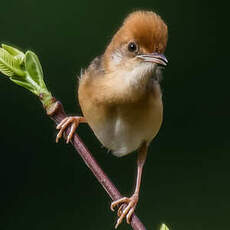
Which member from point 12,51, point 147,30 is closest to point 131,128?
point 147,30

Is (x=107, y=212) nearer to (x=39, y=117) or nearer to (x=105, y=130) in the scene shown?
(x=39, y=117)

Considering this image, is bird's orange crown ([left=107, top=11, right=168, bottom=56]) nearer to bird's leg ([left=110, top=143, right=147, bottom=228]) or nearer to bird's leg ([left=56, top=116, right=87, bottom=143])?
bird's leg ([left=56, top=116, right=87, bottom=143])

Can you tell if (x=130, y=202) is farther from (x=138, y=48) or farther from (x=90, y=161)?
(x=90, y=161)

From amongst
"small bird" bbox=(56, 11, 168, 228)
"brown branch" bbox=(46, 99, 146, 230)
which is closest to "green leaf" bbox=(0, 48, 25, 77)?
"brown branch" bbox=(46, 99, 146, 230)

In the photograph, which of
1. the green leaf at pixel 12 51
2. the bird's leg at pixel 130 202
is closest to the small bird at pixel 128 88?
the bird's leg at pixel 130 202

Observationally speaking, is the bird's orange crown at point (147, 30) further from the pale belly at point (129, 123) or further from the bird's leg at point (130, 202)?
the bird's leg at point (130, 202)

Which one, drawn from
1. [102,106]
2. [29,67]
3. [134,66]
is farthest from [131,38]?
[29,67]
